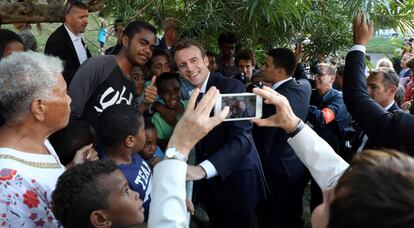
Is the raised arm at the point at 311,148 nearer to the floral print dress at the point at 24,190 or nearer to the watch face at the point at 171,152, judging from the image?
the watch face at the point at 171,152

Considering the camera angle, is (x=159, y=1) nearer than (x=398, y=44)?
Yes

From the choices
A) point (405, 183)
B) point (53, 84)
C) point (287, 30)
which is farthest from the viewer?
point (287, 30)

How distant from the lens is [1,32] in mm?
3705

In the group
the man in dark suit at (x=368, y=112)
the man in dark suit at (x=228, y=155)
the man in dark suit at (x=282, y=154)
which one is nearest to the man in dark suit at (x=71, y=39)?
the man in dark suit at (x=228, y=155)

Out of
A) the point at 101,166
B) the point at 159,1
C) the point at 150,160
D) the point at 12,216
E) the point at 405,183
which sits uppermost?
the point at 159,1

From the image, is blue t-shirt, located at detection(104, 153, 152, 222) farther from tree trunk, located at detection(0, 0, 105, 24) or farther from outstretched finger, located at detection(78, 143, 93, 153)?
tree trunk, located at detection(0, 0, 105, 24)

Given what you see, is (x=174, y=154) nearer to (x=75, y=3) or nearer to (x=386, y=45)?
(x=75, y=3)

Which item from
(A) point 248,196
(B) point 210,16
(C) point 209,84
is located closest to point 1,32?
(B) point 210,16

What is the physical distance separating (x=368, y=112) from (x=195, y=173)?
93cm

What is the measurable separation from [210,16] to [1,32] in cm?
183

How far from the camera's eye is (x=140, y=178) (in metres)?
2.19

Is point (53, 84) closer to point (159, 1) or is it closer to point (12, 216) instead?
point (12, 216)

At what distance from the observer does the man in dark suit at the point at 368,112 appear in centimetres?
203

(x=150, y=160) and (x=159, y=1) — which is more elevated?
(x=159, y=1)
